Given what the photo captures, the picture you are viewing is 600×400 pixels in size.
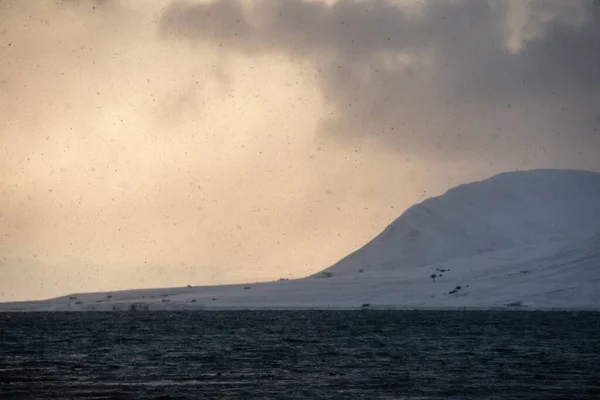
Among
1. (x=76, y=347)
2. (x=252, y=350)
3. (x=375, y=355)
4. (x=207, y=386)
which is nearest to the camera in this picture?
(x=207, y=386)

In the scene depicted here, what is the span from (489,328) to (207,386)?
76.2 meters

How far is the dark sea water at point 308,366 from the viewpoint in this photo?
54562mm

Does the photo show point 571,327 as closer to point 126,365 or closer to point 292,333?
point 292,333

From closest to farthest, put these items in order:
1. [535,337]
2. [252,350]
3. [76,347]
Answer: [252,350], [76,347], [535,337]

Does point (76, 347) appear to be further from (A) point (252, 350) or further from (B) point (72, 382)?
(B) point (72, 382)

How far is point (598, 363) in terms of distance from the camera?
72.3 meters

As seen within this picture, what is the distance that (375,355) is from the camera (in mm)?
81188

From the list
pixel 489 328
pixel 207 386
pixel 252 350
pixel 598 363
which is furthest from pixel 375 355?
pixel 489 328

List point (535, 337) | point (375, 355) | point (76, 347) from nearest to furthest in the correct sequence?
point (375, 355)
point (76, 347)
point (535, 337)

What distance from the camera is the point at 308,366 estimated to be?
70.3 m

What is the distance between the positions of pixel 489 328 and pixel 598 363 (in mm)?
55479

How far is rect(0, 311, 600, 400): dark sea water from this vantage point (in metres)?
54.6

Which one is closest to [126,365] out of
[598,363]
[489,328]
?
[598,363]

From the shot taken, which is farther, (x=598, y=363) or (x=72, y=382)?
(x=598, y=363)
